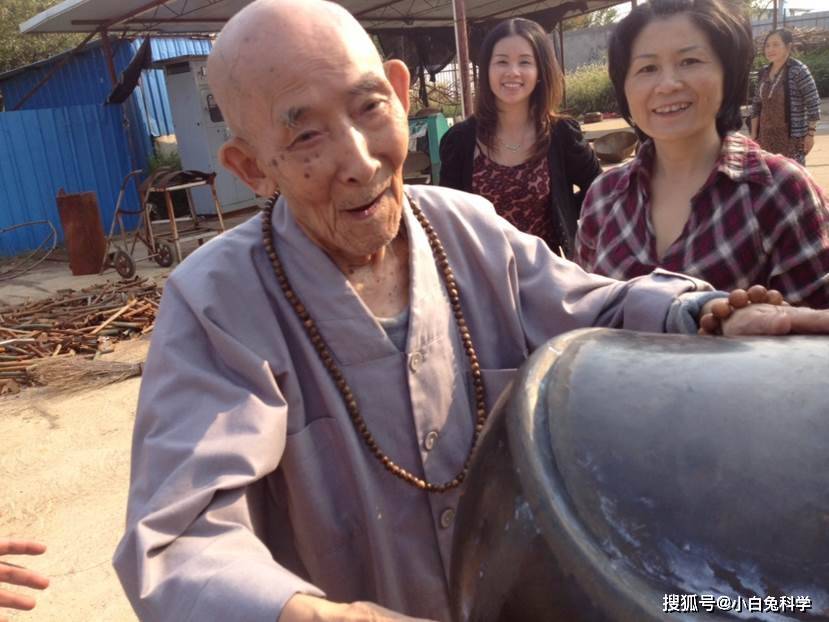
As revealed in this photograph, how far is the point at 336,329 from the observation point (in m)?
1.09

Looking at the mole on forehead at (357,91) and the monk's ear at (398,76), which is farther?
the monk's ear at (398,76)

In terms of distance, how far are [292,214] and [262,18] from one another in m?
0.28

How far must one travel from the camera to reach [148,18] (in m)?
10.3

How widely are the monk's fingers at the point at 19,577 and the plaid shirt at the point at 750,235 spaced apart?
4.52 feet

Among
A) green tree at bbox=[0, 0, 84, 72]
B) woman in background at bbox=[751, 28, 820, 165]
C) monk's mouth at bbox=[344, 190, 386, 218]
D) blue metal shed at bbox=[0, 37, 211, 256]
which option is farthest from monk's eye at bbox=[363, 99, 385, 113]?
green tree at bbox=[0, 0, 84, 72]

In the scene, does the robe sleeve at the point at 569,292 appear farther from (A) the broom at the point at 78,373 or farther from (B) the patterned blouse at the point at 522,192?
(A) the broom at the point at 78,373

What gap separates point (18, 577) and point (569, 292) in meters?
1.11

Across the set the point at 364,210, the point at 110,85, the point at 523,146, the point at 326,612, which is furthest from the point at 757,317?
the point at 110,85

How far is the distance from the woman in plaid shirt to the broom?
380 centimetres

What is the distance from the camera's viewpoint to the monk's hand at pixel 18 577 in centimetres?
132

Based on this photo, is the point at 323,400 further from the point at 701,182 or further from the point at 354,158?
the point at 701,182

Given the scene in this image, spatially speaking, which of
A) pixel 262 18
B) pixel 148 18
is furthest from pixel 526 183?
pixel 148 18

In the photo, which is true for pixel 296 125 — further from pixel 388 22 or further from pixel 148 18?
pixel 388 22

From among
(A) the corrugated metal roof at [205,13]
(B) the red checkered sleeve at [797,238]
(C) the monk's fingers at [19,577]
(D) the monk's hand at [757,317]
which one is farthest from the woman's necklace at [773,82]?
(A) the corrugated metal roof at [205,13]
